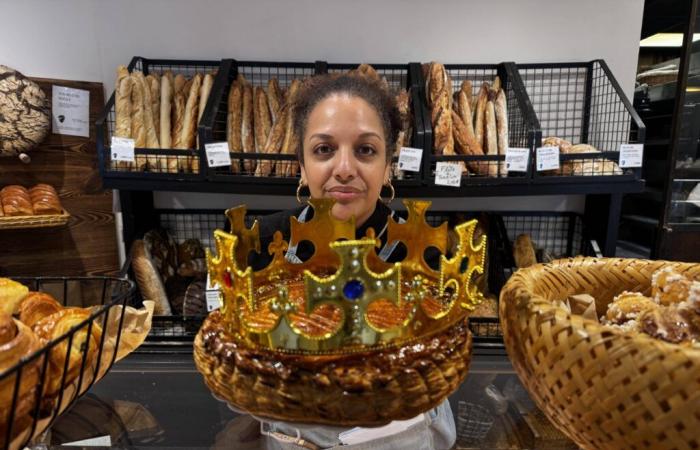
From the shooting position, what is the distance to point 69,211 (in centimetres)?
184

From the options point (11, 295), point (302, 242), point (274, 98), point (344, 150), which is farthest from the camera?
point (274, 98)

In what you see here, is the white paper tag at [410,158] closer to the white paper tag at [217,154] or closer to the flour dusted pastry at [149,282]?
the white paper tag at [217,154]

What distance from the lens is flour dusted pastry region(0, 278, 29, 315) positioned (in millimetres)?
556

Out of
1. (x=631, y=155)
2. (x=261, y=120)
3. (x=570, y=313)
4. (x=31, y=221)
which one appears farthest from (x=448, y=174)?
(x=31, y=221)

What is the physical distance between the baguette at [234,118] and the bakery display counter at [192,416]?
0.87m

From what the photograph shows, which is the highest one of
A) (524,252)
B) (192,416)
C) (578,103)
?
(578,103)

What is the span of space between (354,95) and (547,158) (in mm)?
760

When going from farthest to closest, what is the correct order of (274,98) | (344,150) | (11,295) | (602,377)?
1. (274,98)
2. (344,150)
3. (11,295)
4. (602,377)

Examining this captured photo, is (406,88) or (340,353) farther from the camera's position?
(406,88)

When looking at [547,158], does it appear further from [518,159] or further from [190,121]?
[190,121]

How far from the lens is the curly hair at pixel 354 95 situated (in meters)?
1.04

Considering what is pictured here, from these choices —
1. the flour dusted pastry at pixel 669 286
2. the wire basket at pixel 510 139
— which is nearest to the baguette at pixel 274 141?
the wire basket at pixel 510 139

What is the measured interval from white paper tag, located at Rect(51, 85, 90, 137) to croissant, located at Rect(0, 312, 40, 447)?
165 centimetres

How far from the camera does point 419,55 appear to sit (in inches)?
72.0
